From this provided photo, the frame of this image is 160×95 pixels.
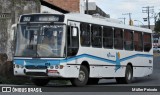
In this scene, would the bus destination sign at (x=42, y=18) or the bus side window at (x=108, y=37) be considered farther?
the bus side window at (x=108, y=37)

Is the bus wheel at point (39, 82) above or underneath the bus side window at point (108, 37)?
underneath

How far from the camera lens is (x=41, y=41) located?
66.8 feet

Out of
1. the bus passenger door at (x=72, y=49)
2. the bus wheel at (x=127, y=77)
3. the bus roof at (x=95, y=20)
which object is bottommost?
the bus wheel at (x=127, y=77)

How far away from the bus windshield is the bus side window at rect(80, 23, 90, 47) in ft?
4.88

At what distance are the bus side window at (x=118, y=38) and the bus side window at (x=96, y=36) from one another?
5.63 feet

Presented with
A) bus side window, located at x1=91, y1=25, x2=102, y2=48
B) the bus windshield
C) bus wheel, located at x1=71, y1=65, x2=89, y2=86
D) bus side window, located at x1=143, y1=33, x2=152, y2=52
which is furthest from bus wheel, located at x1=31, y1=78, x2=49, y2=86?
bus side window, located at x1=143, y1=33, x2=152, y2=52

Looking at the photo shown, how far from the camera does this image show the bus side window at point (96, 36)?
74.3 feet

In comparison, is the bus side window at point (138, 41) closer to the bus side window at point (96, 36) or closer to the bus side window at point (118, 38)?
the bus side window at point (118, 38)

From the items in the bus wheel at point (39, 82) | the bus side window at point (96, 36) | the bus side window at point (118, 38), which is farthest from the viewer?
the bus side window at point (118, 38)

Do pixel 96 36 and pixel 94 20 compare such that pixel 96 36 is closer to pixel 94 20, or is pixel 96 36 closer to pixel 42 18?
pixel 94 20

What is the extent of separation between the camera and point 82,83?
70.7 feet

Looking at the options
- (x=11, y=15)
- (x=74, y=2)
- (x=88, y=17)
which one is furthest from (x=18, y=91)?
(x=74, y=2)

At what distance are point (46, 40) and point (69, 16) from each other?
1.49 meters

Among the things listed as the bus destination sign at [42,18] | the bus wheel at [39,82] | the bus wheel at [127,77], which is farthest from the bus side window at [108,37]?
the bus destination sign at [42,18]
